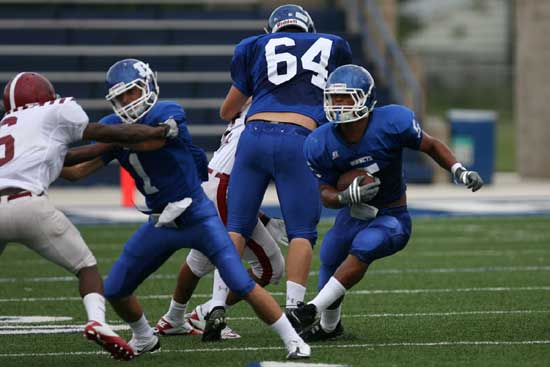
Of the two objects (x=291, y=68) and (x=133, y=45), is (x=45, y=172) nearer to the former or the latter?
(x=291, y=68)

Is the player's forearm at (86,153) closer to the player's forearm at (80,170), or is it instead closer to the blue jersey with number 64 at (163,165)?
the blue jersey with number 64 at (163,165)

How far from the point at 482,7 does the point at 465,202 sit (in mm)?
24535

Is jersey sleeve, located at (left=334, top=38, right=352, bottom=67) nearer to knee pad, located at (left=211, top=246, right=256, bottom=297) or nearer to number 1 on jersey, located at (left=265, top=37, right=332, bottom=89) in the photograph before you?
number 1 on jersey, located at (left=265, top=37, right=332, bottom=89)

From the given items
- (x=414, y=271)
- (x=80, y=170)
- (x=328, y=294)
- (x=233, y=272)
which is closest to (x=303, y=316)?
(x=328, y=294)

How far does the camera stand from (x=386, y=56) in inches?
720

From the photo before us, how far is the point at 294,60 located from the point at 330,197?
2.93 ft

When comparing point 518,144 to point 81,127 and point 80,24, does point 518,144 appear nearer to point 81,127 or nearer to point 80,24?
point 80,24

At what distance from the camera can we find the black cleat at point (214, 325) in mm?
6074

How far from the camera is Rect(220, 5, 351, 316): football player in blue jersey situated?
6.12m

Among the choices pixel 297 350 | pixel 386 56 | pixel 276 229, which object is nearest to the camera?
pixel 297 350

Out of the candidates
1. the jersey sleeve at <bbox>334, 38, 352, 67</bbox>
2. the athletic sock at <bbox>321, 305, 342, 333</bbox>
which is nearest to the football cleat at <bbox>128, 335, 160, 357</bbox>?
the athletic sock at <bbox>321, 305, 342, 333</bbox>

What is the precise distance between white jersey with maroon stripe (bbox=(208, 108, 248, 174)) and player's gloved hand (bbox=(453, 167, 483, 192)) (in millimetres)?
1307

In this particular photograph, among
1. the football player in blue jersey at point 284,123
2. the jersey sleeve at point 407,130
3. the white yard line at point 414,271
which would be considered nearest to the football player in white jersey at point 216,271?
the football player in blue jersey at point 284,123

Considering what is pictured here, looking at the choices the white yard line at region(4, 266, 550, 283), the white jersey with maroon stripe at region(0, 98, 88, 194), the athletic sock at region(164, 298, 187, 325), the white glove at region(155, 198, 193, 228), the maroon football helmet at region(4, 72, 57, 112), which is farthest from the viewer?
the white yard line at region(4, 266, 550, 283)
